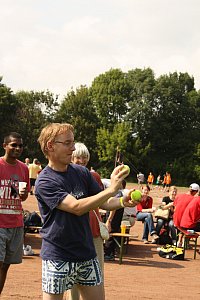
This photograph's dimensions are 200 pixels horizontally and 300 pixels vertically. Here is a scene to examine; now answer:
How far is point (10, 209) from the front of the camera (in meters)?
5.74

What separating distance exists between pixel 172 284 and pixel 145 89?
187 feet

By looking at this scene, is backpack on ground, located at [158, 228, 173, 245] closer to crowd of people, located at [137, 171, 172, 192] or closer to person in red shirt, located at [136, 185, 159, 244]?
person in red shirt, located at [136, 185, 159, 244]

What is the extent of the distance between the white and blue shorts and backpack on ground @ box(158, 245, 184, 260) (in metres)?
7.20

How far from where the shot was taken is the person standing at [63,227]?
360cm

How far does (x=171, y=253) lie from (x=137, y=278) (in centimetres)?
241

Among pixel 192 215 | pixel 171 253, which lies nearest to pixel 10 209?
pixel 171 253

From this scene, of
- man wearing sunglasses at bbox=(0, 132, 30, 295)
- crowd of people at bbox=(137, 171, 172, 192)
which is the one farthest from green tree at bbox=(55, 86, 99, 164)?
man wearing sunglasses at bbox=(0, 132, 30, 295)

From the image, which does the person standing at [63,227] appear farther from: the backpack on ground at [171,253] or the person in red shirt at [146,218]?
the person in red shirt at [146,218]

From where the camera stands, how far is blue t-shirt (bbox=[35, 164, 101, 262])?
11.8ft

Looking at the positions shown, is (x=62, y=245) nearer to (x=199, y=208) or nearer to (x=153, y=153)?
(x=199, y=208)

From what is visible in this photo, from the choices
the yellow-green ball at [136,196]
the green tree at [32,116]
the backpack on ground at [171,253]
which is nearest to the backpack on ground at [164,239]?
the backpack on ground at [171,253]

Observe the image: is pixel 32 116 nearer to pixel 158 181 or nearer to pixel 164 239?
pixel 158 181

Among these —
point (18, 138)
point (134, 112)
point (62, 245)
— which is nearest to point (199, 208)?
point (18, 138)

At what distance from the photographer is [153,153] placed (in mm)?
63375
